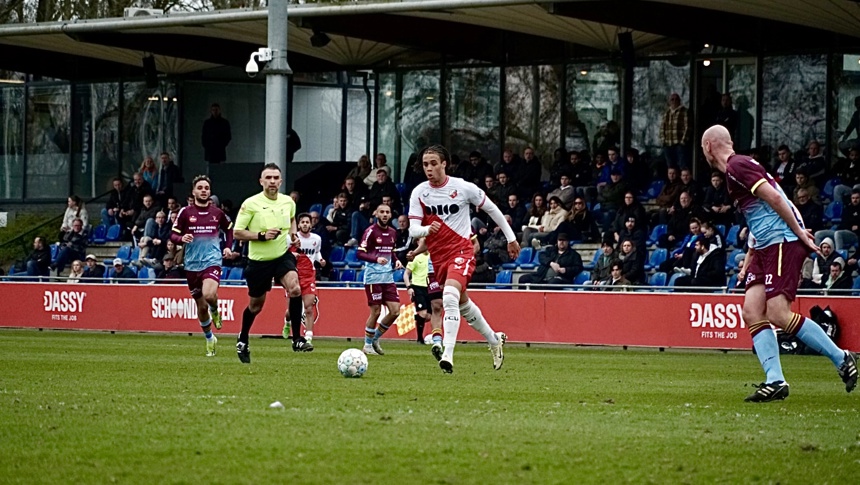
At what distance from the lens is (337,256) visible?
30.4m

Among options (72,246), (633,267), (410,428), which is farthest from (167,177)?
(410,428)

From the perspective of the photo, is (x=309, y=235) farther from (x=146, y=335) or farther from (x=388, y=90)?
(x=388, y=90)

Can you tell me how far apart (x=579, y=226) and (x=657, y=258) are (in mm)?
2174

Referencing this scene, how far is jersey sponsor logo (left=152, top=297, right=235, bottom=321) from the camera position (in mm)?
28297

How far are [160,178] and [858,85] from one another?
1842cm

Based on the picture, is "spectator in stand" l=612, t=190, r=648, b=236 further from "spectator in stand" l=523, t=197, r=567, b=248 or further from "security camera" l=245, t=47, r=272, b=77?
"security camera" l=245, t=47, r=272, b=77

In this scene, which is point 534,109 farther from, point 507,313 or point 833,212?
point 507,313

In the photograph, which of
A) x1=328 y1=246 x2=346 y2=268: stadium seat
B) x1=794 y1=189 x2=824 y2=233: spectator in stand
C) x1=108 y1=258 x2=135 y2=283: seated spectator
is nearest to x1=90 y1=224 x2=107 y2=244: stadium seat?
x1=108 y1=258 x2=135 y2=283: seated spectator

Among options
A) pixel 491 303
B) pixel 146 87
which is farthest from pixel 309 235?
pixel 146 87

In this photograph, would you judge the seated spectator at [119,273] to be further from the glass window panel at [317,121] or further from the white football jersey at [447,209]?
the white football jersey at [447,209]

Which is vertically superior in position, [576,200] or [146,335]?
[576,200]

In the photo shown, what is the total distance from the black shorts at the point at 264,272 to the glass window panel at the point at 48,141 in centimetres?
2671

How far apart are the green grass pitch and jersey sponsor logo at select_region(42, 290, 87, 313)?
15.8m

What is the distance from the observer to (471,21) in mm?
30656
